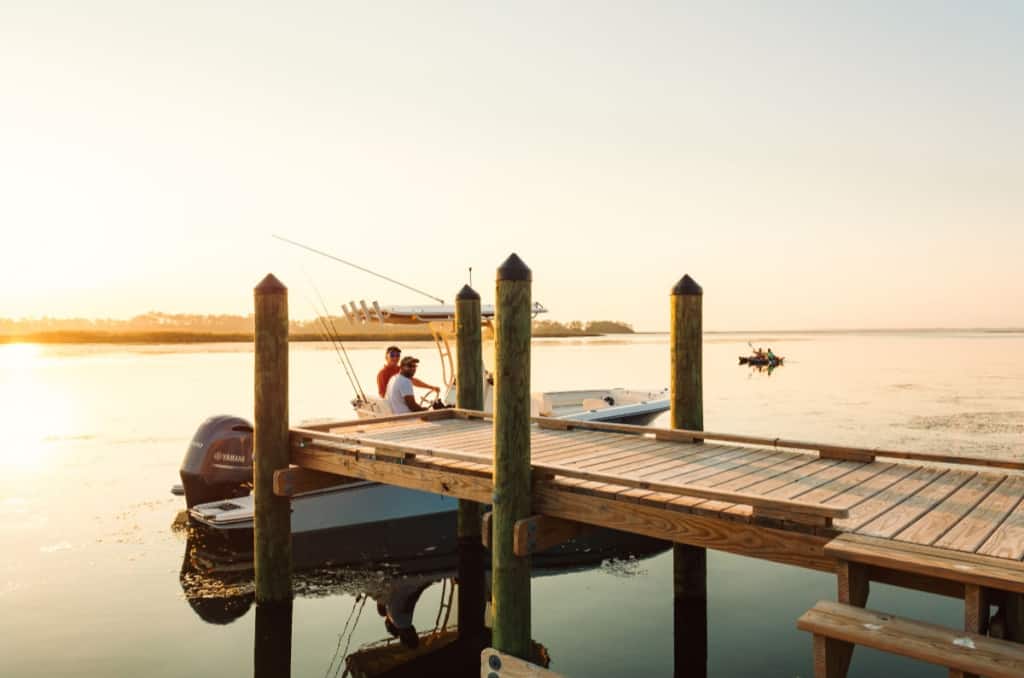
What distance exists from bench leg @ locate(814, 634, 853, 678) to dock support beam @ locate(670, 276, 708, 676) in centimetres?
387

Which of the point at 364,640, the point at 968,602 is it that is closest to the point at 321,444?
the point at 364,640

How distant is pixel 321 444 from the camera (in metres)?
7.66

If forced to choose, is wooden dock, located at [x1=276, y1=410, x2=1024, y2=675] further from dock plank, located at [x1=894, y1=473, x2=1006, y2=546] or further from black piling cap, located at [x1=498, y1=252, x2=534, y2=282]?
black piling cap, located at [x1=498, y1=252, x2=534, y2=282]

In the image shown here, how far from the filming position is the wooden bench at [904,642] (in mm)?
3207

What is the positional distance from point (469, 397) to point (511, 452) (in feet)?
15.0

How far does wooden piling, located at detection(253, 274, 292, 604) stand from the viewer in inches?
298

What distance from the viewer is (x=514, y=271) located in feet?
18.2

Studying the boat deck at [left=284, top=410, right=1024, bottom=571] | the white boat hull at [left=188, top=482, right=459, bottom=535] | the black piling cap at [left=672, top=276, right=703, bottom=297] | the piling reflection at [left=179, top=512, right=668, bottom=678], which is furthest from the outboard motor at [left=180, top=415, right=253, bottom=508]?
the black piling cap at [left=672, top=276, right=703, bottom=297]

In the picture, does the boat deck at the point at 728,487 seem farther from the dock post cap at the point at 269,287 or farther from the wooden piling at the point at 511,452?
the dock post cap at the point at 269,287

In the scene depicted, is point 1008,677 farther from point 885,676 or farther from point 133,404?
point 133,404

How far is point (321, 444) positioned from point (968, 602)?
6.02 meters

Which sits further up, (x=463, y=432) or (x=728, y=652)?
(x=463, y=432)

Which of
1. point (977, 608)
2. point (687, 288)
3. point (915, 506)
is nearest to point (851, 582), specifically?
point (977, 608)

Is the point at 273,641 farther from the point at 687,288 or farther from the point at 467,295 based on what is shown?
the point at 687,288
